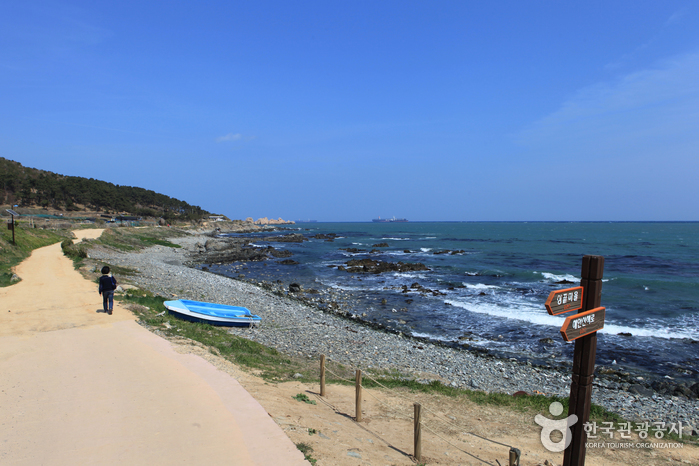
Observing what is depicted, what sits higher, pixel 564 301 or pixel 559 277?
pixel 564 301

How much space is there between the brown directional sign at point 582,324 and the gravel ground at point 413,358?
26.0 feet

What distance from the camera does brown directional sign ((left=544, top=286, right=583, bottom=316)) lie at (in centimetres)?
428

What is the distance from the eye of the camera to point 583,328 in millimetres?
4449

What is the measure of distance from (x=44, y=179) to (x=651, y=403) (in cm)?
11264

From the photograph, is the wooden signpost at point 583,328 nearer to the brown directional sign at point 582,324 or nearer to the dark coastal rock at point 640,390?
the brown directional sign at point 582,324

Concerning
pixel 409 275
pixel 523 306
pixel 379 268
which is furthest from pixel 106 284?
pixel 379 268

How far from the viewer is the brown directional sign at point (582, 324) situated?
167 inches

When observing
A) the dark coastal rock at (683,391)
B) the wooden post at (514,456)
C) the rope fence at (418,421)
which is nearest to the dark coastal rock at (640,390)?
the dark coastal rock at (683,391)

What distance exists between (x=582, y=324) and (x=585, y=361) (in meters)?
0.61

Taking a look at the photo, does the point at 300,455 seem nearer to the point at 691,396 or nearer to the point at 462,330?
the point at 691,396

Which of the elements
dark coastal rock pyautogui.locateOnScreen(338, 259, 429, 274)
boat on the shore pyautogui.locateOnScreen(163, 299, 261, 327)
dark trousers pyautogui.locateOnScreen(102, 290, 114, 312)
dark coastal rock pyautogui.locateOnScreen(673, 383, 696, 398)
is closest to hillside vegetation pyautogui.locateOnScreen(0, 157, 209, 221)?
dark coastal rock pyautogui.locateOnScreen(338, 259, 429, 274)

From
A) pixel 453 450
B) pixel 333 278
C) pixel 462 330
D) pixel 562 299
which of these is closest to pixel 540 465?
pixel 453 450

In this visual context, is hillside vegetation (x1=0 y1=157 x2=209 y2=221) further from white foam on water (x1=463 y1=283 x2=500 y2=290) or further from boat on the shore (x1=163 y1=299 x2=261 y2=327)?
white foam on water (x1=463 y1=283 x2=500 y2=290)

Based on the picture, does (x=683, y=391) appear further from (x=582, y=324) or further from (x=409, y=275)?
(x=409, y=275)
